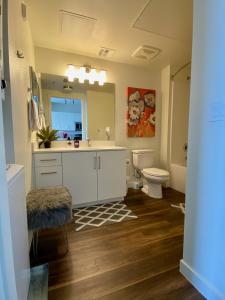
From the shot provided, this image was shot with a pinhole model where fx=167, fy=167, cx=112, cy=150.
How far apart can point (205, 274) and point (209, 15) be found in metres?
1.62

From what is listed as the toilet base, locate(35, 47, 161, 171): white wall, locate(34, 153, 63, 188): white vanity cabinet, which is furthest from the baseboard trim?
locate(35, 47, 161, 171): white wall

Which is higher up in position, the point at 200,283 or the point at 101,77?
the point at 101,77

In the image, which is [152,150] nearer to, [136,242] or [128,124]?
[128,124]

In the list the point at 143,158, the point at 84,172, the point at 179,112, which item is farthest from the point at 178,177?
the point at 84,172

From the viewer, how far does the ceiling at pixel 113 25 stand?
1.64m

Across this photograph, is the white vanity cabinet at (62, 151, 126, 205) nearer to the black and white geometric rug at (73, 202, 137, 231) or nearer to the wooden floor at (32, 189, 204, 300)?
the black and white geometric rug at (73, 202, 137, 231)

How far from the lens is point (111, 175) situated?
2.48m

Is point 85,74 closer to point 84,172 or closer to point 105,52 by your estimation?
point 105,52

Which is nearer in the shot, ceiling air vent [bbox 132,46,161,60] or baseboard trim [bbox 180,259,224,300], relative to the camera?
baseboard trim [bbox 180,259,224,300]

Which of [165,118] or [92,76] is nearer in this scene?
[92,76]

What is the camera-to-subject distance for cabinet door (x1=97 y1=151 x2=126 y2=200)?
7.93ft

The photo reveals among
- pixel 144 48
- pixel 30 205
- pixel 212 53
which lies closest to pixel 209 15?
pixel 212 53

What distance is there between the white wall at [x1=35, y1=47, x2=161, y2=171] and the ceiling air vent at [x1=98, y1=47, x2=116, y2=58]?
16 centimetres

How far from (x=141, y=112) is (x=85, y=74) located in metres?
1.19
